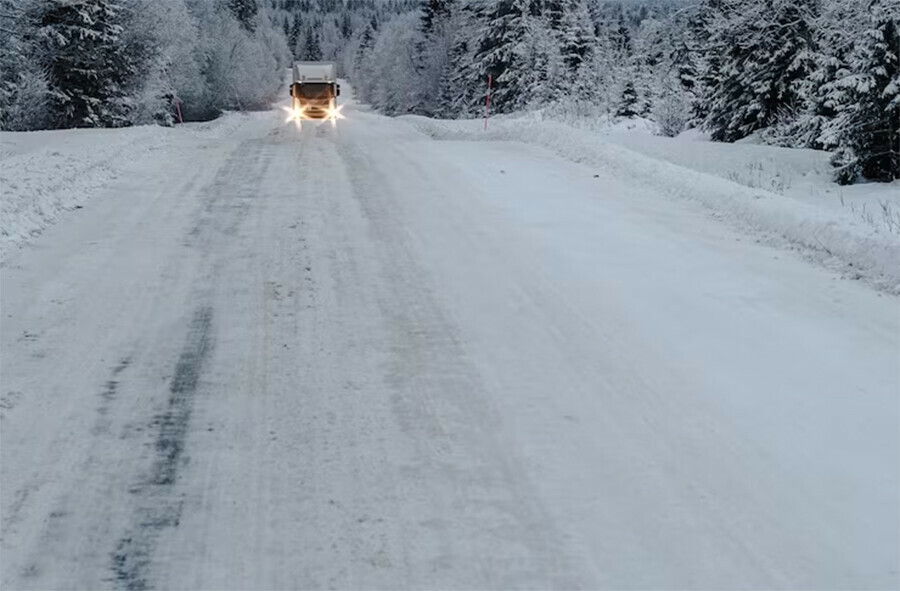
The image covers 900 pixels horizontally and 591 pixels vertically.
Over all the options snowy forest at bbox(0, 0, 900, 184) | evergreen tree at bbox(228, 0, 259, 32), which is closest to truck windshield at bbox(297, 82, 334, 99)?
snowy forest at bbox(0, 0, 900, 184)

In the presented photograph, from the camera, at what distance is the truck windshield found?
33594mm

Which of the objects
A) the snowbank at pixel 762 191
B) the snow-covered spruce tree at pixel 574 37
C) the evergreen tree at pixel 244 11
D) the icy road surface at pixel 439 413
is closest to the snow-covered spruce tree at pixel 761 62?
the snowbank at pixel 762 191

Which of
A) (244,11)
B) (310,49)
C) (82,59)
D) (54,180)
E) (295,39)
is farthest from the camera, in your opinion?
(295,39)

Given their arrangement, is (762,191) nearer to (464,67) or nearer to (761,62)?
(761,62)

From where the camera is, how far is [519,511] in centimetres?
344

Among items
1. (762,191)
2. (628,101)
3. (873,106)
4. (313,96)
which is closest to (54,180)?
(762,191)

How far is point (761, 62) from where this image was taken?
28203mm

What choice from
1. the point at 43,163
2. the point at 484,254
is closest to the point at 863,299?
the point at 484,254

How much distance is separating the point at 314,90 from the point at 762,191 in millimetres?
27026

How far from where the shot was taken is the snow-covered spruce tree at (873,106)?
661 inches

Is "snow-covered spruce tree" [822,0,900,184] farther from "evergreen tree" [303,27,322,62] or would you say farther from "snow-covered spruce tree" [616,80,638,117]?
"evergreen tree" [303,27,322,62]

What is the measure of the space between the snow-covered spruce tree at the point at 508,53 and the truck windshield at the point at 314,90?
12337 mm

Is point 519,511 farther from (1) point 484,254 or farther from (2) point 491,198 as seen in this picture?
(2) point 491,198

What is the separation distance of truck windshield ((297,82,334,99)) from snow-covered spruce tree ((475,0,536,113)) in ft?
40.5
